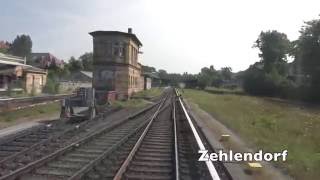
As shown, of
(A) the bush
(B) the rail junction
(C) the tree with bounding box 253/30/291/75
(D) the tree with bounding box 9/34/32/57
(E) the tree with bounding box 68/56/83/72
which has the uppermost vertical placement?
(D) the tree with bounding box 9/34/32/57

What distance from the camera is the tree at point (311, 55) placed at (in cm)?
7525

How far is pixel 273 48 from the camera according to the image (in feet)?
387

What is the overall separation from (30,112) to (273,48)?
314ft

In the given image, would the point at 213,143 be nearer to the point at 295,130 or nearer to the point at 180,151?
A: the point at 180,151

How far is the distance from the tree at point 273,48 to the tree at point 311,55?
3381 centimetres

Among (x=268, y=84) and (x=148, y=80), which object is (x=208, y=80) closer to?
(x=148, y=80)

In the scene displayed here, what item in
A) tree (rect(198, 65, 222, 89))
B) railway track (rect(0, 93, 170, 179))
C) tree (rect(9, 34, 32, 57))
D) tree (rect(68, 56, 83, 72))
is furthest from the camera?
tree (rect(9, 34, 32, 57))

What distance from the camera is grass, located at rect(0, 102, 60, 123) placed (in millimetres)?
26375

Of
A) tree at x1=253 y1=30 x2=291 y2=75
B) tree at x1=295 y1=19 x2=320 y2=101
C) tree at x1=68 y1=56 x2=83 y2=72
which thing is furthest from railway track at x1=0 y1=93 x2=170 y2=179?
tree at x1=68 y1=56 x2=83 y2=72

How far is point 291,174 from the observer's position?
1144 centimetres

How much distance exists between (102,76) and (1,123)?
28.5 meters

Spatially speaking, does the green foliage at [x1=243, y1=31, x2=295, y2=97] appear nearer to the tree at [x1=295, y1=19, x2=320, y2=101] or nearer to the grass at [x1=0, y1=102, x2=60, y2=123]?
the tree at [x1=295, y1=19, x2=320, y2=101]

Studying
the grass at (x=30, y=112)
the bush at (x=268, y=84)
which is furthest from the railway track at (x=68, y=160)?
the bush at (x=268, y=84)

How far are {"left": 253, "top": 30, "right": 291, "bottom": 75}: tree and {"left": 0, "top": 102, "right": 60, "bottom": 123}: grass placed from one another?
285 feet
